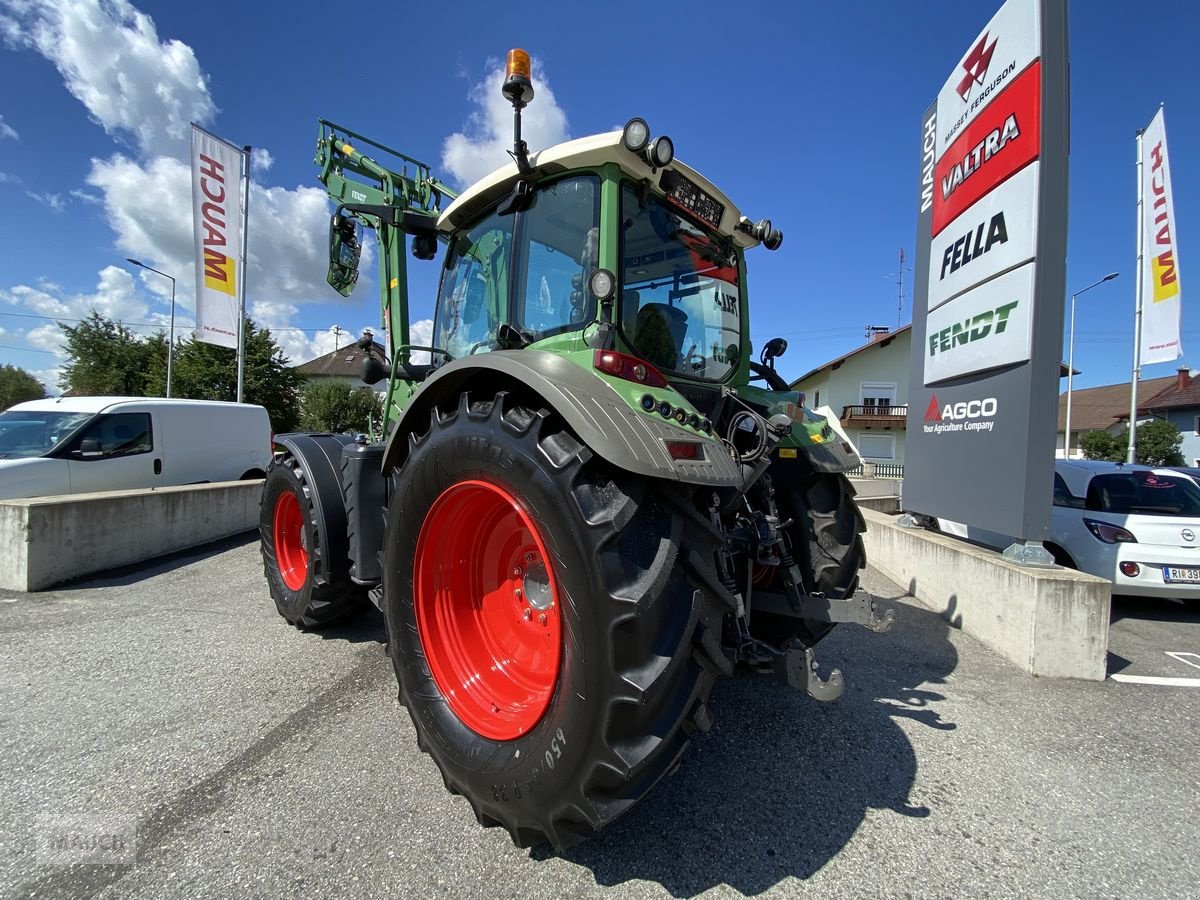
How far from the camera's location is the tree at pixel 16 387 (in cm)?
4078

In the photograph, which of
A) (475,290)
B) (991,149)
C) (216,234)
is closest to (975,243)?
(991,149)

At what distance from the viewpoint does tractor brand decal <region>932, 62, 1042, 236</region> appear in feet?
13.9

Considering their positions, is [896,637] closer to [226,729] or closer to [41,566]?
[226,729]

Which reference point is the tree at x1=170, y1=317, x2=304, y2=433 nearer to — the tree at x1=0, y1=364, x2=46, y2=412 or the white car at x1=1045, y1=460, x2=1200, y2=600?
the white car at x1=1045, y1=460, x2=1200, y2=600

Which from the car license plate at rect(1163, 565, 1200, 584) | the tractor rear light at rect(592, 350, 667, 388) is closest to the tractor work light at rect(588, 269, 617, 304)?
the tractor rear light at rect(592, 350, 667, 388)

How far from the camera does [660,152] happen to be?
208 cm

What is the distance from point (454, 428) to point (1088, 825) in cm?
288

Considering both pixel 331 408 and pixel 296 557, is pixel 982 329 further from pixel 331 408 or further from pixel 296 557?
pixel 331 408

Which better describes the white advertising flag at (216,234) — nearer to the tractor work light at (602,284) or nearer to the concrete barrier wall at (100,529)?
the concrete barrier wall at (100,529)

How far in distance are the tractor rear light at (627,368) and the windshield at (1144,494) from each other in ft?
18.8

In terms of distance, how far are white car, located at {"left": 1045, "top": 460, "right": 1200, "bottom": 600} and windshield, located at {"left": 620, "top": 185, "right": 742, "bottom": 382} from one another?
3.60m

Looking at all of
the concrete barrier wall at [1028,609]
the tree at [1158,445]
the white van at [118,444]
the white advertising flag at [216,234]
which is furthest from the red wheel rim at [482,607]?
the tree at [1158,445]

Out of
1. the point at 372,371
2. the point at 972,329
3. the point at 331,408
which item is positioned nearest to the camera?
the point at 372,371

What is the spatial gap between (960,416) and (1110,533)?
1770mm
